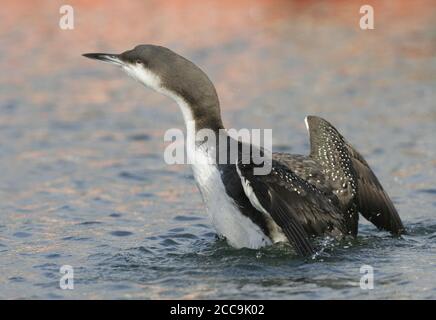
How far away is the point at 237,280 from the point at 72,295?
1.19 metres

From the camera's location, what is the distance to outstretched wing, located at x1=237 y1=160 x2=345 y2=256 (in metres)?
7.46

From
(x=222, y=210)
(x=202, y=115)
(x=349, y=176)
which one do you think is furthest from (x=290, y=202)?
(x=349, y=176)

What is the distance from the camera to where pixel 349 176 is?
8.67 metres

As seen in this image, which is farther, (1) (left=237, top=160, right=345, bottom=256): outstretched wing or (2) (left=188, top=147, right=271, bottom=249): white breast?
(2) (left=188, top=147, right=271, bottom=249): white breast

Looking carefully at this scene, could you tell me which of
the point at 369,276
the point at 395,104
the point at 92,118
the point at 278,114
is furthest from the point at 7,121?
the point at 369,276

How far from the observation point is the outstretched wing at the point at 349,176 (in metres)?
8.62

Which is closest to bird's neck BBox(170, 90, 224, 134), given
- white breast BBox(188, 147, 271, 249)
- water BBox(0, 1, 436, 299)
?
white breast BBox(188, 147, 271, 249)

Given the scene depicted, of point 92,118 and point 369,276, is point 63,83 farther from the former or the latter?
point 369,276

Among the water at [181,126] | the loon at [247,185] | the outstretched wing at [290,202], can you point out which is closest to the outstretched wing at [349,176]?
the loon at [247,185]

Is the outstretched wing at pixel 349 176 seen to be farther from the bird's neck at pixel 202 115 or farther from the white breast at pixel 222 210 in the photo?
the bird's neck at pixel 202 115

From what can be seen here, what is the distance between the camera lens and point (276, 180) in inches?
301

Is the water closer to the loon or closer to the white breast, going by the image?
the white breast

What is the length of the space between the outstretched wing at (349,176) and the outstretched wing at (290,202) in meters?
0.57

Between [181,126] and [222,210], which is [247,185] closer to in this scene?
[222,210]
